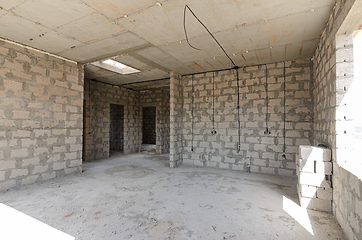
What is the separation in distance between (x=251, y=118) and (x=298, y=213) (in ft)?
9.37

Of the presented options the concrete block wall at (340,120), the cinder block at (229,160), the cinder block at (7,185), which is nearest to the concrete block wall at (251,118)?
the cinder block at (229,160)

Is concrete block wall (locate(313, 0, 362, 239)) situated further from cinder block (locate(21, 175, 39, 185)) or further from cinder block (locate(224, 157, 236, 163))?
cinder block (locate(21, 175, 39, 185))

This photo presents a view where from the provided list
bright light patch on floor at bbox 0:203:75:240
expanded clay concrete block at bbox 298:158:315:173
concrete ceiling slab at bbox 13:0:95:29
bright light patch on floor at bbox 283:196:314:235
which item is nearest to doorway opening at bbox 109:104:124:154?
bright light patch on floor at bbox 0:203:75:240

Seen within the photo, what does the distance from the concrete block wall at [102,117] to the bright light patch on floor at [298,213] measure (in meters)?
6.43

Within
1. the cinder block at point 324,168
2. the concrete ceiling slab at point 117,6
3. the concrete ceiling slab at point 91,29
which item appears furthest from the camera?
the concrete ceiling slab at point 91,29

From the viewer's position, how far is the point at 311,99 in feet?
14.8

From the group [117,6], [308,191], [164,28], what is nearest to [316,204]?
[308,191]

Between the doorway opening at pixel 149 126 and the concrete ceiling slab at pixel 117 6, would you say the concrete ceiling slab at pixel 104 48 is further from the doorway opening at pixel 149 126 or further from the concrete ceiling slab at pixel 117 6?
the doorway opening at pixel 149 126

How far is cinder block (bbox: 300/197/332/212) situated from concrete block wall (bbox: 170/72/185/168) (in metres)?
3.48

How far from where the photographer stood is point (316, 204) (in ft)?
9.18

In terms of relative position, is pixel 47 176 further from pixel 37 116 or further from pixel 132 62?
pixel 132 62

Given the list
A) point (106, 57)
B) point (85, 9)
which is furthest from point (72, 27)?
point (106, 57)

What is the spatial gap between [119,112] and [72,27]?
7.11 m

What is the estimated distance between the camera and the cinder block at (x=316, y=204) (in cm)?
272
